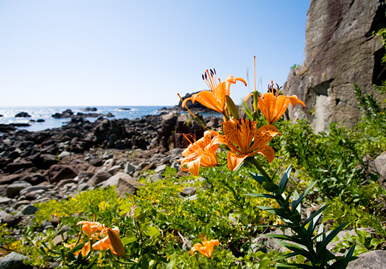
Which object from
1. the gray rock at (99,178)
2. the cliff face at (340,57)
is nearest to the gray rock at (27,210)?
the gray rock at (99,178)

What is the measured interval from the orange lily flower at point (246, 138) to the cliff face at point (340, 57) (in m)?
4.76

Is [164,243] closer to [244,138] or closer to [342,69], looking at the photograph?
[244,138]

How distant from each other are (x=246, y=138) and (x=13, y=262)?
285 cm

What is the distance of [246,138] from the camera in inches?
33.0

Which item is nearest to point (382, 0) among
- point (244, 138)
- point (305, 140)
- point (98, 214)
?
point (305, 140)

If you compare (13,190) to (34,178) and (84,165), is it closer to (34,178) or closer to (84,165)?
(34,178)

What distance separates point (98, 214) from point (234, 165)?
1681mm

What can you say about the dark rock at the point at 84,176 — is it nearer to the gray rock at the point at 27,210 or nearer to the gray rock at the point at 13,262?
the gray rock at the point at 27,210

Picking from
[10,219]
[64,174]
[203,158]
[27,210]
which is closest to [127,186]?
[10,219]

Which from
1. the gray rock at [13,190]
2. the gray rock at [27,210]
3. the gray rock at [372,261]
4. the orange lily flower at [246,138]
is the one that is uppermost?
the orange lily flower at [246,138]

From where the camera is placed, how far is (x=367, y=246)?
135 cm

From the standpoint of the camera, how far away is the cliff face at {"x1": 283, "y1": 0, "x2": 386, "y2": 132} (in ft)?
14.0

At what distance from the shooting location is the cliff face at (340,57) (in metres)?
4.27

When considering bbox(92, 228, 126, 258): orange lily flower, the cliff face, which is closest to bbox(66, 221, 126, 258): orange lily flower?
bbox(92, 228, 126, 258): orange lily flower
